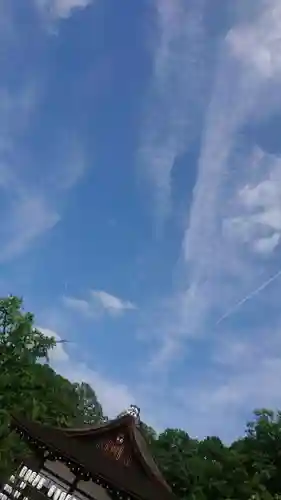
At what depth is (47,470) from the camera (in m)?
22.8

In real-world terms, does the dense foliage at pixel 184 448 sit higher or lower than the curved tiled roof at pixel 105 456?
higher

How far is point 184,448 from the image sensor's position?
4172 cm

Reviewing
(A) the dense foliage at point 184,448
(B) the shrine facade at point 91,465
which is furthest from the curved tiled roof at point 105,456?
(A) the dense foliage at point 184,448

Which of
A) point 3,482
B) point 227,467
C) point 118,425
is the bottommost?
point 3,482

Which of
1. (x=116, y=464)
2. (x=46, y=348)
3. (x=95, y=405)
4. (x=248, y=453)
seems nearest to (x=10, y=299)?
(x=46, y=348)

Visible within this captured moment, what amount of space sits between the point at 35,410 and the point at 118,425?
1073 centimetres

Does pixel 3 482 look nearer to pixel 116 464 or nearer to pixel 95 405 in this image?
pixel 116 464

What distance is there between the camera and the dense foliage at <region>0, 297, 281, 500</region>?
1219 inches

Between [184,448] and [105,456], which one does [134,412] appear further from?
[184,448]

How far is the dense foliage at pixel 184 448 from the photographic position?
31.0m

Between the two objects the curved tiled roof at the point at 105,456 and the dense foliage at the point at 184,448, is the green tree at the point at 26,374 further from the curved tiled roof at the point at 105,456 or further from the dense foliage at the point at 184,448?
the curved tiled roof at the point at 105,456

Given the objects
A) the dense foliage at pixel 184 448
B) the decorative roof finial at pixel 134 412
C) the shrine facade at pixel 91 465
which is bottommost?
the shrine facade at pixel 91 465

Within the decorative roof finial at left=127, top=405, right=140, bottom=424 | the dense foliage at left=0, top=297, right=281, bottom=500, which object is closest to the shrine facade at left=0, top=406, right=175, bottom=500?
the decorative roof finial at left=127, top=405, right=140, bottom=424

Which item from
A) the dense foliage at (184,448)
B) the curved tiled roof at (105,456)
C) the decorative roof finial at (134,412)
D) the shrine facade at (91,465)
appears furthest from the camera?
the dense foliage at (184,448)
